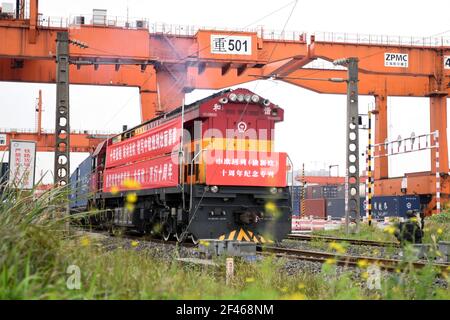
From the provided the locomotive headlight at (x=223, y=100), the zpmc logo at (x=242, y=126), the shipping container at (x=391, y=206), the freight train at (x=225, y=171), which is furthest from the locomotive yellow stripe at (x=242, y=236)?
the shipping container at (x=391, y=206)

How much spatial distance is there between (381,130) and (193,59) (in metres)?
18.0

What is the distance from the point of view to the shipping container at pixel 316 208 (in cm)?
4597

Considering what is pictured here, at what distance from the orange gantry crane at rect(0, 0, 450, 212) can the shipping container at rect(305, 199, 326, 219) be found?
11861 millimetres

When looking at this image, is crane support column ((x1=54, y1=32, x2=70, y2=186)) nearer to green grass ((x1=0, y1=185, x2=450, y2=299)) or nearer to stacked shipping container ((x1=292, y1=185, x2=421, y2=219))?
green grass ((x1=0, y1=185, x2=450, y2=299))

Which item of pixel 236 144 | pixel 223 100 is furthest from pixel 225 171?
pixel 223 100

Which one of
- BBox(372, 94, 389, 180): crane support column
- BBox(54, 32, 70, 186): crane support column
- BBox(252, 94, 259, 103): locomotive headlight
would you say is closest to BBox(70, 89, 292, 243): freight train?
BBox(252, 94, 259, 103): locomotive headlight

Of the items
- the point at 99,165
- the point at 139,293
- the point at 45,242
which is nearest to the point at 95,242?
the point at 45,242

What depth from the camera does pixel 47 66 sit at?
92.5 ft

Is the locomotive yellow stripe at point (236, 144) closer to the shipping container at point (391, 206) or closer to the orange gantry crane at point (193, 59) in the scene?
the orange gantry crane at point (193, 59)

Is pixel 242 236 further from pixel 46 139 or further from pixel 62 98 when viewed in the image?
pixel 46 139

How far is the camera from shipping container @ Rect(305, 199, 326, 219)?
46.0m

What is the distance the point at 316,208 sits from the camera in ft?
155

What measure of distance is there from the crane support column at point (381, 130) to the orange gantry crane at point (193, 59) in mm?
1026
